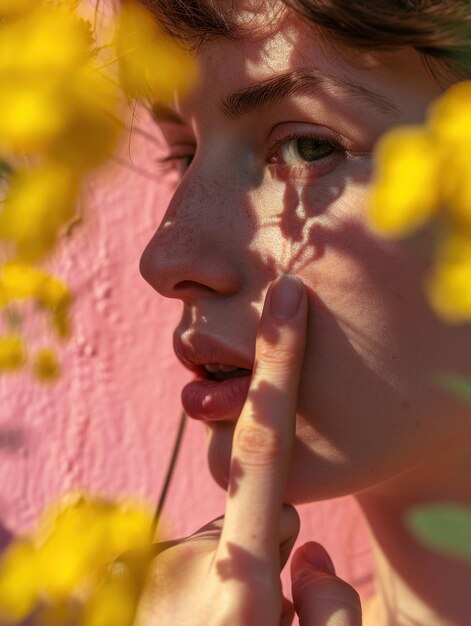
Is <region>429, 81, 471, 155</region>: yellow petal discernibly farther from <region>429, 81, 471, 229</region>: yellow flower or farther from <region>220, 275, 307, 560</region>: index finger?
<region>220, 275, 307, 560</region>: index finger

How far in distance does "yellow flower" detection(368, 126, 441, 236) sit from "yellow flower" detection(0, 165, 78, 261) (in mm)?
208

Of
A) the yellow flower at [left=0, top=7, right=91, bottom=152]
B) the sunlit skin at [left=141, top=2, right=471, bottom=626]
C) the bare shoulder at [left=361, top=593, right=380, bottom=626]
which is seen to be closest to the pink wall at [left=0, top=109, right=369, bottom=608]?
the bare shoulder at [left=361, top=593, right=380, bottom=626]

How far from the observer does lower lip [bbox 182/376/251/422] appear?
829 mm

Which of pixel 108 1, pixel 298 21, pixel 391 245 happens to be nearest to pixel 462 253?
pixel 391 245

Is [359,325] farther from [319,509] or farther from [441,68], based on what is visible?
[319,509]

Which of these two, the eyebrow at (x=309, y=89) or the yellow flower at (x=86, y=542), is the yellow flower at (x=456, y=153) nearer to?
the eyebrow at (x=309, y=89)

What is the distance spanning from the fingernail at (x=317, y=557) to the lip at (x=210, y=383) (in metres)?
0.17

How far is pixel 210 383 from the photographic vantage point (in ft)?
2.84

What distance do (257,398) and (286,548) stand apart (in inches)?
6.9

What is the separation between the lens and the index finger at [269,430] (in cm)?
75

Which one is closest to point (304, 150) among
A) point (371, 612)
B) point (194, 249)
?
point (194, 249)

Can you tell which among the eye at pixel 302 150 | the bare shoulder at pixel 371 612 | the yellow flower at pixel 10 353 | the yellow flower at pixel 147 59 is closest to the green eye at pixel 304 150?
the eye at pixel 302 150

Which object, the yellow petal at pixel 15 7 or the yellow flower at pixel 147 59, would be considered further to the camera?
the yellow flower at pixel 147 59

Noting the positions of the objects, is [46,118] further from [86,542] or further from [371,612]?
[371,612]
